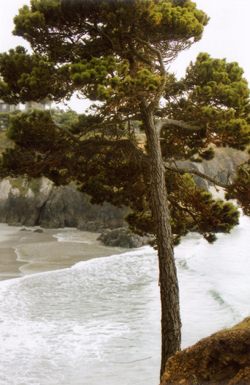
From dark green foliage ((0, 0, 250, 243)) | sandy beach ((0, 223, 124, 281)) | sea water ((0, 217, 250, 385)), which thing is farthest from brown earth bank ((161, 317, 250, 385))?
sandy beach ((0, 223, 124, 281))

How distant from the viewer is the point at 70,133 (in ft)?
29.8

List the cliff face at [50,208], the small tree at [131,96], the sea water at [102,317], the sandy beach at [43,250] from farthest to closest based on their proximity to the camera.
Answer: the cliff face at [50,208]
the sandy beach at [43,250]
the sea water at [102,317]
the small tree at [131,96]

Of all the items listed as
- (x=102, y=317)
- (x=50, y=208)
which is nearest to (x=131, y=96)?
(x=102, y=317)

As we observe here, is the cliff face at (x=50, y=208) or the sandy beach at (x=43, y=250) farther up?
the cliff face at (x=50, y=208)

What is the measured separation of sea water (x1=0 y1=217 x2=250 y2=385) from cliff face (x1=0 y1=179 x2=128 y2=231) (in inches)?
701

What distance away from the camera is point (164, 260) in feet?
24.7

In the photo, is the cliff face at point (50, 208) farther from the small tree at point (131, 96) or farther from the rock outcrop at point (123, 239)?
the small tree at point (131, 96)

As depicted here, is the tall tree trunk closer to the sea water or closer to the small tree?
the small tree

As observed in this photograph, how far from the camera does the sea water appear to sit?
8461 mm

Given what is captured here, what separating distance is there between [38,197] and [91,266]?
2303cm

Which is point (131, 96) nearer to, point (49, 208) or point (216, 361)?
point (216, 361)

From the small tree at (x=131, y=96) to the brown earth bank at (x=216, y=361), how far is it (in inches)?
166

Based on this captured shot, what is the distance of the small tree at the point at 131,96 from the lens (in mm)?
7305

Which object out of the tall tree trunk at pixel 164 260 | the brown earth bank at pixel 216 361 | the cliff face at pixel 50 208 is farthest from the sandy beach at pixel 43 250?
the brown earth bank at pixel 216 361
